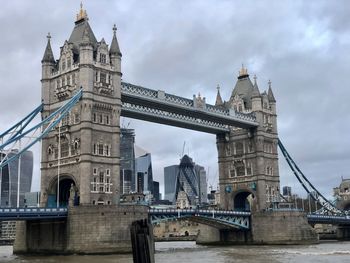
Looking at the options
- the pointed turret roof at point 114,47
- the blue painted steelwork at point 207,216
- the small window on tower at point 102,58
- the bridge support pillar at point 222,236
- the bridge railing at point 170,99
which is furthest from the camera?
the bridge support pillar at point 222,236

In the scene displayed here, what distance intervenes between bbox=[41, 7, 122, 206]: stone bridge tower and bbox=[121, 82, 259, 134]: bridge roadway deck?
163 inches

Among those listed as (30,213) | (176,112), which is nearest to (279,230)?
(176,112)

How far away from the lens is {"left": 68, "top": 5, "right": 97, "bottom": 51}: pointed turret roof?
67.3 metres

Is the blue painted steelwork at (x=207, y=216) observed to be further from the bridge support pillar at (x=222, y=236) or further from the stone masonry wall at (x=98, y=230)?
the stone masonry wall at (x=98, y=230)

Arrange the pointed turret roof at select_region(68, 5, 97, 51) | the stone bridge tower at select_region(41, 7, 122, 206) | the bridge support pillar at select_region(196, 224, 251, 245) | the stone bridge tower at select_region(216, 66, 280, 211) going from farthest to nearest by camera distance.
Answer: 1. the stone bridge tower at select_region(216, 66, 280, 211)
2. the bridge support pillar at select_region(196, 224, 251, 245)
3. the pointed turret roof at select_region(68, 5, 97, 51)
4. the stone bridge tower at select_region(41, 7, 122, 206)

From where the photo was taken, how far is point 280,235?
81.1 m

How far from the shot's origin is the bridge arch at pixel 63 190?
64625 mm

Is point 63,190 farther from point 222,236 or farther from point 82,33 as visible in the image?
point 222,236

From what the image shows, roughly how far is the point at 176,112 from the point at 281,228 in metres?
24.0

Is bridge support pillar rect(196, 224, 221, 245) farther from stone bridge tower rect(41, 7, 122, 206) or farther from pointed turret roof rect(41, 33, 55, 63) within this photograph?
pointed turret roof rect(41, 33, 55, 63)

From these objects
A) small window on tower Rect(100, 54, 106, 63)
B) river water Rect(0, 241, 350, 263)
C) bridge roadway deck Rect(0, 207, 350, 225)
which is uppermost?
small window on tower Rect(100, 54, 106, 63)

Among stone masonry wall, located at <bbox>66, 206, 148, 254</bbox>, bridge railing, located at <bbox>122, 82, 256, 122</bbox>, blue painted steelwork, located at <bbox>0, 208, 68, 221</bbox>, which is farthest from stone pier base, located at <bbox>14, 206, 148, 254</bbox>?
bridge railing, located at <bbox>122, 82, 256, 122</bbox>

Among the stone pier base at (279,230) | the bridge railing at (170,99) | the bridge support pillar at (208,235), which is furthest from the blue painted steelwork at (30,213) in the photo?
the bridge support pillar at (208,235)

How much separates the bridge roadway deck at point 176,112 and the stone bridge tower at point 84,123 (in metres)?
4.14
